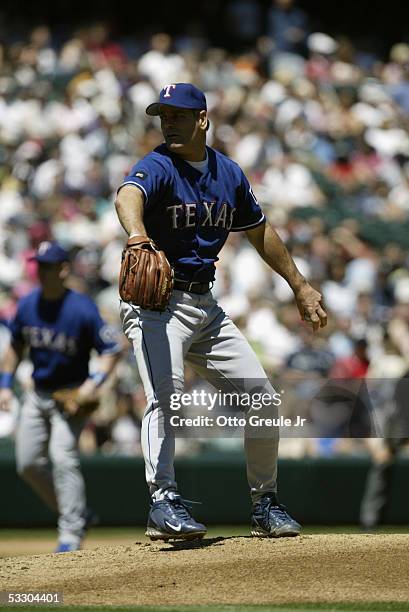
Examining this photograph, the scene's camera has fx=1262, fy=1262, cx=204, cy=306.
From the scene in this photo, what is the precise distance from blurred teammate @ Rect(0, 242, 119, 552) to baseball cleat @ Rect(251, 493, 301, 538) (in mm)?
2213

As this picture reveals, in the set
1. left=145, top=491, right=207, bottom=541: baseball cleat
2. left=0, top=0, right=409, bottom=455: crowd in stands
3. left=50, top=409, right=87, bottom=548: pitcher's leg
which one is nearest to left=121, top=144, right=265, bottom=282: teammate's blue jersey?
left=145, top=491, right=207, bottom=541: baseball cleat

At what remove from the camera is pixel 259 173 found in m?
14.1

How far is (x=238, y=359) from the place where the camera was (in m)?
5.74

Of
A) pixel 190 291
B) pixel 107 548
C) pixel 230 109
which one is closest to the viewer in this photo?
pixel 190 291

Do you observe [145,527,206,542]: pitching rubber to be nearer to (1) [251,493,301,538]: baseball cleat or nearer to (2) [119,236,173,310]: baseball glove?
(1) [251,493,301,538]: baseball cleat

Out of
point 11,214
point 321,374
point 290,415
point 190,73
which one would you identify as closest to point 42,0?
point 190,73

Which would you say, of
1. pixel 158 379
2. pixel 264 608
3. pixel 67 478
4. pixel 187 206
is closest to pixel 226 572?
pixel 264 608

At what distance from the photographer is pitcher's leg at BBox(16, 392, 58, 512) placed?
7977 millimetres

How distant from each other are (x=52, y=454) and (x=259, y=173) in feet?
22.6

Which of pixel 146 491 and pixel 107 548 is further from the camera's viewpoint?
pixel 146 491

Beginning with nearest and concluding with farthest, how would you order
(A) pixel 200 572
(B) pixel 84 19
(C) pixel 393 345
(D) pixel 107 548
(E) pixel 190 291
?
(A) pixel 200 572 → (E) pixel 190 291 → (D) pixel 107 548 → (C) pixel 393 345 → (B) pixel 84 19

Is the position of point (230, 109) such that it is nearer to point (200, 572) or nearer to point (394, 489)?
point (394, 489)

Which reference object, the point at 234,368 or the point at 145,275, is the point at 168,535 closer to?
the point at 234,368

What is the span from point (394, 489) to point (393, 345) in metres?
1.24
